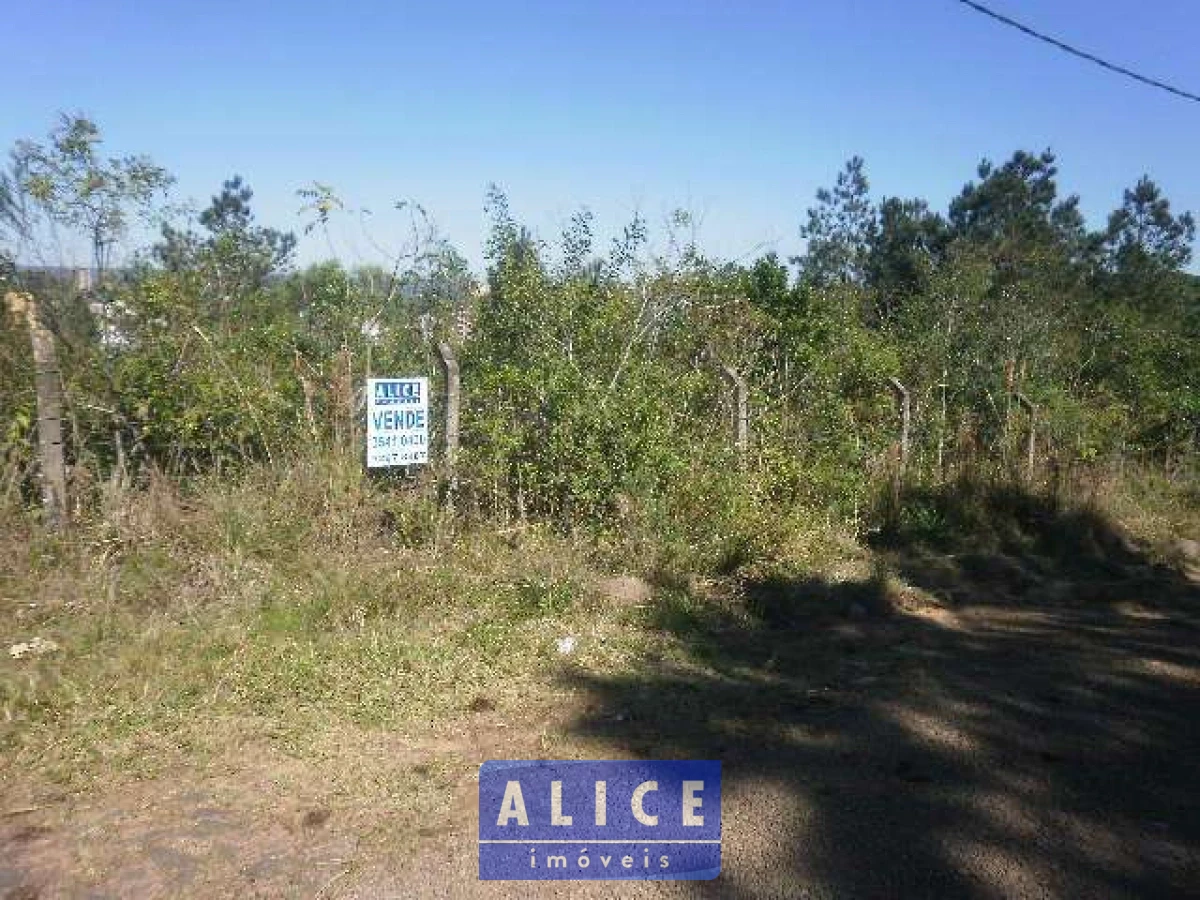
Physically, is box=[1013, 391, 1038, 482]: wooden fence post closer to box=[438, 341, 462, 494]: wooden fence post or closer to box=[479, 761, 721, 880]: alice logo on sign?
box=[438, 341, 462, 494]: wooden fence post

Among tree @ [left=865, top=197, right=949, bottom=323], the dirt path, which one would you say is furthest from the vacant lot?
tree @ [left=865, top=197, right=949, bottom=323]

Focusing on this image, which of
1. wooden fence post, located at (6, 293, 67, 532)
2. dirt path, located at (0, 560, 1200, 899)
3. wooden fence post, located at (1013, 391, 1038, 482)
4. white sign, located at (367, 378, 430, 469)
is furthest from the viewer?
wooden fence post, located at (1013, 391, 1038, 482)

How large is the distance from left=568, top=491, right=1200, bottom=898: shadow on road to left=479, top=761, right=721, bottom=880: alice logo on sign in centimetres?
12

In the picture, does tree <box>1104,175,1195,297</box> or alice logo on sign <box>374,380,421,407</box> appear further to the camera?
tree <box>1104,175,1195,297</box>

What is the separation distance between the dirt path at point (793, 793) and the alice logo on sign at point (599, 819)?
81 millimetres

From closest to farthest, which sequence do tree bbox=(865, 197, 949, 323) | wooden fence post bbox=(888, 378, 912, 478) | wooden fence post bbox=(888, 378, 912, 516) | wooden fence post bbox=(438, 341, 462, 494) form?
wooden fence post bbox=(438, 341, 462, 494), wooden fence post bbox=(888, 378, 912, 516), wooden fence post bbox=(888, 378, 912, 478), tree bbox=(865, 197, 949, 323)

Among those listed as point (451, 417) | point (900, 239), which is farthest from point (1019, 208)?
point (451, 417)

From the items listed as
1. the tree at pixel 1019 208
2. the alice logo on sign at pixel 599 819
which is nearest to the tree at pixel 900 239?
the tree at pixel 1019 208

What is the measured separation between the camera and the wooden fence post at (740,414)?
8.41 metres

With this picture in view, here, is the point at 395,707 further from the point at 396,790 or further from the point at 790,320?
the point at 790,320

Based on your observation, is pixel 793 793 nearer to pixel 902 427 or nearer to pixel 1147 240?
pixel 902 427

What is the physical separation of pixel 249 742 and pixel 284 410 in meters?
3.08

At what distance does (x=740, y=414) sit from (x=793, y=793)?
190 inches

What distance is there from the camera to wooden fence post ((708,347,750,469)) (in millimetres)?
8413
